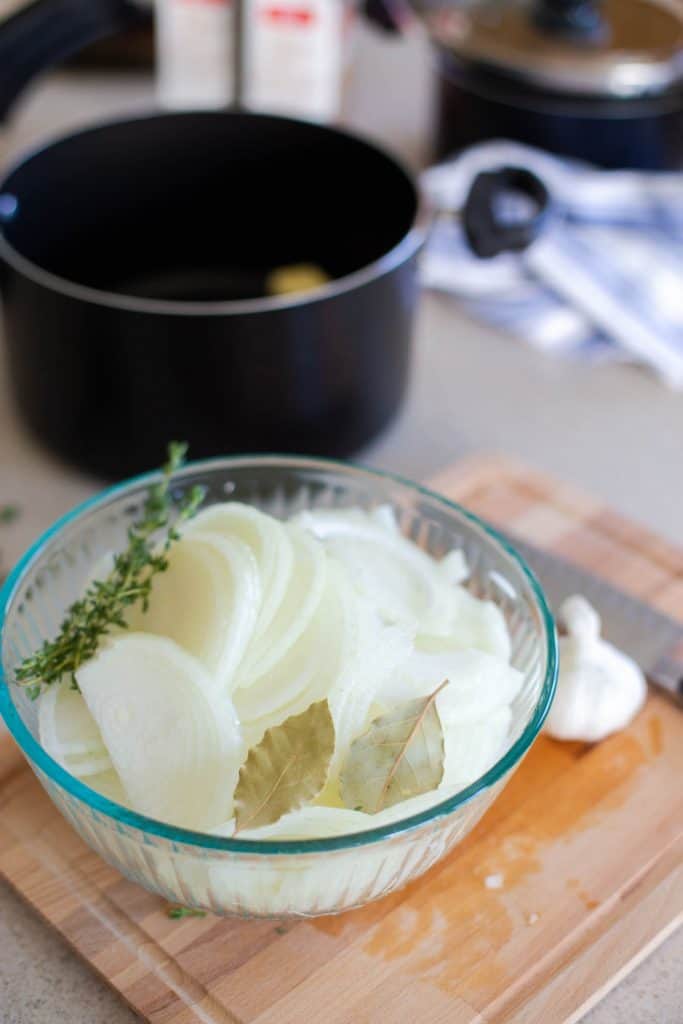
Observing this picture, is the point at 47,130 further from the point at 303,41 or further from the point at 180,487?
the point at 180,487

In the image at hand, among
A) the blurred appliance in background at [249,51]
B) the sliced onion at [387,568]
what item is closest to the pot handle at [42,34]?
the blurred appliance in background at [249,51]

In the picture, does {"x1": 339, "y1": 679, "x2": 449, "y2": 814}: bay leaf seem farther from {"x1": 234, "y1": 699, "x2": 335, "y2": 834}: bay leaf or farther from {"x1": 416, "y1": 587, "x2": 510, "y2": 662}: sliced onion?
{"x1": 416, "y1": 587, "x2": 510, "y2": 662}: sliced onion

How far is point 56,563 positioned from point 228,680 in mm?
246

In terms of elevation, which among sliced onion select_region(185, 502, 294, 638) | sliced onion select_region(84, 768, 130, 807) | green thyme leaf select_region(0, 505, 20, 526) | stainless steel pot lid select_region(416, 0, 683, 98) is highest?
stainless steel pot lid select_region(416, 0, 683, 98)

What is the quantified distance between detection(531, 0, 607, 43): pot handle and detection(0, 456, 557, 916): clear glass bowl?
0.87m

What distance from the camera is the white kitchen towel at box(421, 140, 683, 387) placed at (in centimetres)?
149

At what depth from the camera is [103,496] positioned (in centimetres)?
96

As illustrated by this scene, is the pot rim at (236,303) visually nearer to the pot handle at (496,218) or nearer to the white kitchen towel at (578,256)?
the pot handle at (496,218)

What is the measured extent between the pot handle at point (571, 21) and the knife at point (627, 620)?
0.83 meters

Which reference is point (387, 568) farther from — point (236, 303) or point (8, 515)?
point (8, 515)

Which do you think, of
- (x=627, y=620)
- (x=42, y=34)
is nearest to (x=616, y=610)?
(x=627, y=620)

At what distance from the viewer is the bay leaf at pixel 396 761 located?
27.8 inches

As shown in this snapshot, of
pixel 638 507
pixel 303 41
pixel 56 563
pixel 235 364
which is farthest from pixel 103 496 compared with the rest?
pixel 303 41

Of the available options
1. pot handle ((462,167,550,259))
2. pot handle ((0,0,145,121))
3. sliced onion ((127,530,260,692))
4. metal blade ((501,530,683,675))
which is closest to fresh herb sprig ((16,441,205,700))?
sliced onion ((127,530,260,692))
